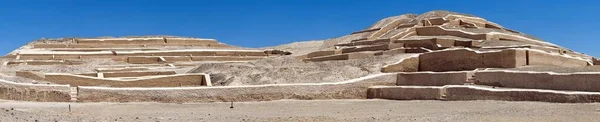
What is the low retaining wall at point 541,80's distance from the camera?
15.4 m

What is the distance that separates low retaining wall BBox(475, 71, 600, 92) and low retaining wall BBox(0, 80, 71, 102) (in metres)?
10.6

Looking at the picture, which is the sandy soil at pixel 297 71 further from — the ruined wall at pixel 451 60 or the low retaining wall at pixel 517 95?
the low retaining wall at pixel 517 95

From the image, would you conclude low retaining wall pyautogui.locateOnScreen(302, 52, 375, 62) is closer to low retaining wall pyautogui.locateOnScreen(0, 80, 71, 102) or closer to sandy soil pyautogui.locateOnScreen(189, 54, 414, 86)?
sandy soil pyautogui.locateOnScreen(189, 54, 414, 86)

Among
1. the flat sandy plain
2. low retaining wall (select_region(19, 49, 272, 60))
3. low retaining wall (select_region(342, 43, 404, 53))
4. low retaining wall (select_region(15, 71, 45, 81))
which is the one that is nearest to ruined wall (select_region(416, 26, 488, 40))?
low retaining wall (select_region(342, 43, 404, 53))

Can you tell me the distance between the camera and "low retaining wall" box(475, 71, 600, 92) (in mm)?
15367

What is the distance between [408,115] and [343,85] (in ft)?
20.5

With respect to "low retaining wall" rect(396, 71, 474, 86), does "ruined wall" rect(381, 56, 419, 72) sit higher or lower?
higher

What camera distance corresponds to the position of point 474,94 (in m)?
16.5

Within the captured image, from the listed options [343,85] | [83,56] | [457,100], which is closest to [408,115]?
[457,100]

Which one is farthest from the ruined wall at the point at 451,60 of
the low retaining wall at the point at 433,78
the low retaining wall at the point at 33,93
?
the low retaining wall at the point at 33,93

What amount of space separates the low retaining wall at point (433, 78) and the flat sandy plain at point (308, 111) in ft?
7.25

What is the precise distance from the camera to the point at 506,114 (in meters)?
12.2

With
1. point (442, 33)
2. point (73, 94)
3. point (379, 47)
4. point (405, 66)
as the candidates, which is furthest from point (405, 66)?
point (442, 33)

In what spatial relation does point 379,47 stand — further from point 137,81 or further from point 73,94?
point 73,94
